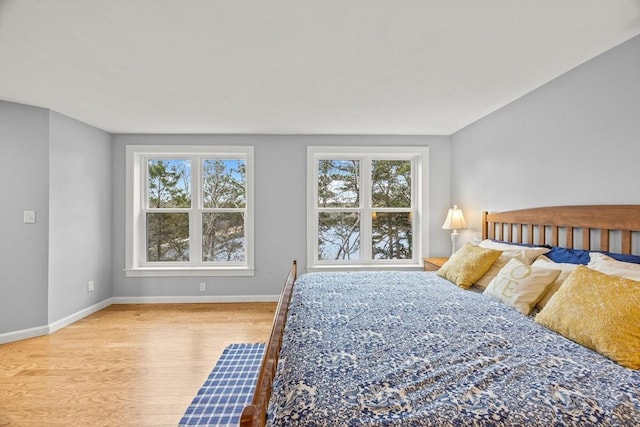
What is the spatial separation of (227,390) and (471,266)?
6.95ft

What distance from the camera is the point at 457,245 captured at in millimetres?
4031

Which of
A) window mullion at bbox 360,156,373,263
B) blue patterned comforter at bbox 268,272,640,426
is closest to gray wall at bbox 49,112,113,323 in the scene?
blue patterned comforter at bbox 268,272,640,426

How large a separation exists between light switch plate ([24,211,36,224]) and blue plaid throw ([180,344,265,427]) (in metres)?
2.40

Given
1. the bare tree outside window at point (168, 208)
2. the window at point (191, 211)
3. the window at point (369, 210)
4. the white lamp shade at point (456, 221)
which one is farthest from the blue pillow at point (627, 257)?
the bare tree outside window at point (168, 208)

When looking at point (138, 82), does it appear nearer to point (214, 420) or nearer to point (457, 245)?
point (214, 420)

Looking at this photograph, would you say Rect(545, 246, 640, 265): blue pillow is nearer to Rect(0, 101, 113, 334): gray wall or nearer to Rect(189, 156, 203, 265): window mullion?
Rect(189, 156, 203, 265): window mullion

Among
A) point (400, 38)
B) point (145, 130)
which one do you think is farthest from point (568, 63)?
point (145, 130)

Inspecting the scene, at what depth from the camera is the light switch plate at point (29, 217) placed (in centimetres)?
306

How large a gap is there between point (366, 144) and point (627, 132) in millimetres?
→ 2638

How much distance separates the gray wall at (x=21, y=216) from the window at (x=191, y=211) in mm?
1132

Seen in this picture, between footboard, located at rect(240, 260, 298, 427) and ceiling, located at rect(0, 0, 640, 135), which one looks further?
ceiling, located at rect(0, 0, 640, 135)

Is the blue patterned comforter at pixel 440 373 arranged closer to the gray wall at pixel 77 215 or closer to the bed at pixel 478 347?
the bed at pixel 478 347

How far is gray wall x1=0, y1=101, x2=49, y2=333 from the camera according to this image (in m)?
2.96

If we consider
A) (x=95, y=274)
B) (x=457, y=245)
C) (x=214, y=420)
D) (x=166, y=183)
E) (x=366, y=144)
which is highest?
(x=366, y=144)
